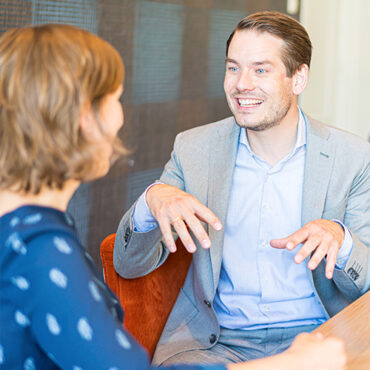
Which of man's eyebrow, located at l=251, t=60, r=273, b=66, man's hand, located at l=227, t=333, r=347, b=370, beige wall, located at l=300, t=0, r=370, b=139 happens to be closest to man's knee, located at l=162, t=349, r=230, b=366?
man's hand, located at l=227, t=333, r=347, b=370

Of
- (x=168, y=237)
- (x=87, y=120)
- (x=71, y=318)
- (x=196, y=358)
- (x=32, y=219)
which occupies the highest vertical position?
(x=87, y=120)

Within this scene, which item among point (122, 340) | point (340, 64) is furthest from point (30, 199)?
point (340, 64)

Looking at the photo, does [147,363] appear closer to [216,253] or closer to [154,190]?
[154,190]

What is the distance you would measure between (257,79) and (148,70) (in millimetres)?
930

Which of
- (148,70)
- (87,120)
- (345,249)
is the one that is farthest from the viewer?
(148,70)

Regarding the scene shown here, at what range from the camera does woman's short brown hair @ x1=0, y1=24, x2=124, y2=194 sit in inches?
31.2

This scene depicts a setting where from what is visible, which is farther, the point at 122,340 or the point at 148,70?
the point at 148,70

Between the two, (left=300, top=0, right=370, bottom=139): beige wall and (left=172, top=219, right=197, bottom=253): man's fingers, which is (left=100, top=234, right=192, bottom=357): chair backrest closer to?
(left=172, top=219, right=197, bottom=253): man's fingers

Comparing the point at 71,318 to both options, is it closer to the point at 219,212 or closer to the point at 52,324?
the point at 52,324

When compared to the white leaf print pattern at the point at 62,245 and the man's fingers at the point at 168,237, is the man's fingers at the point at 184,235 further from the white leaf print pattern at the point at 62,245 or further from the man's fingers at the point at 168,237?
the white leaf print pattern at the point at 62,245

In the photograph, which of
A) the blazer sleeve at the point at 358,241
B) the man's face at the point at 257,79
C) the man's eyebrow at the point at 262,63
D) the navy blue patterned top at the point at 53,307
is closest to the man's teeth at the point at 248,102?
the man's face at the point at 257,79

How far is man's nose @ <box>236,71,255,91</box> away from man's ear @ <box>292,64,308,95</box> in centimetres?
18

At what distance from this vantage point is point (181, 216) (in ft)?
4.36

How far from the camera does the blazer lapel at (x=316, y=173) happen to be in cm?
162
